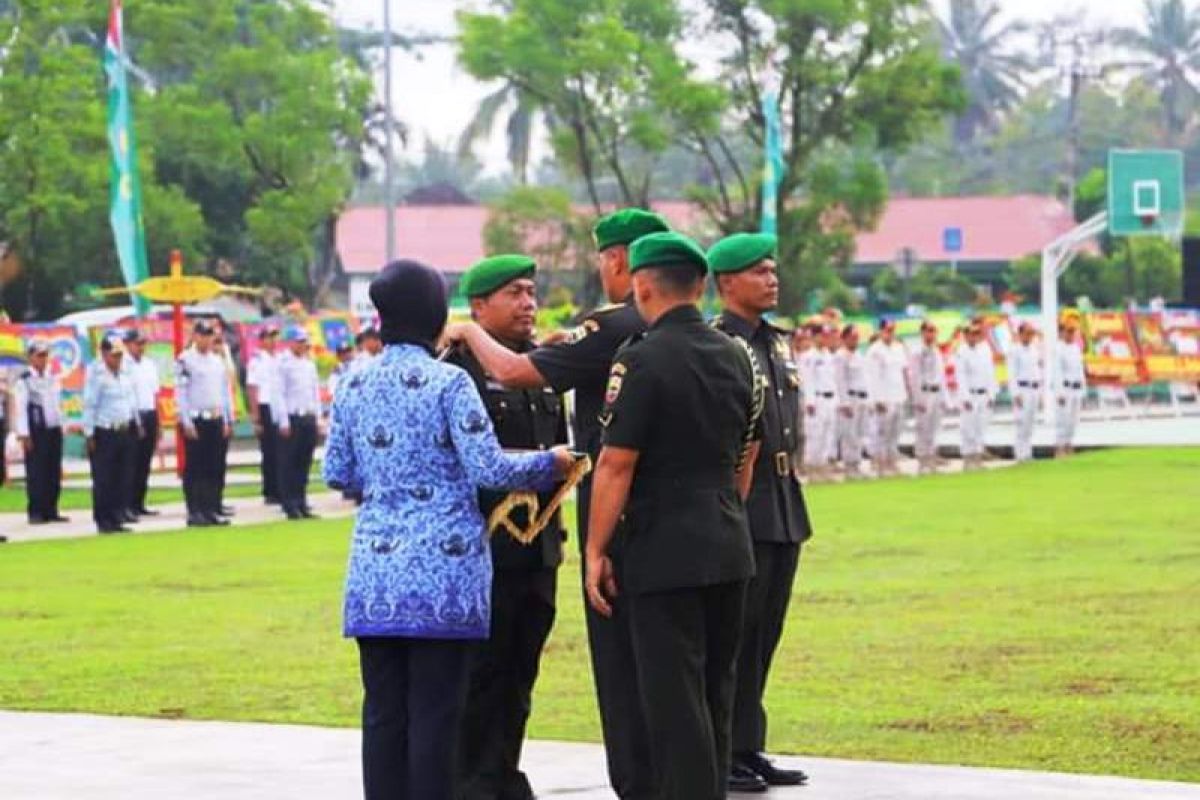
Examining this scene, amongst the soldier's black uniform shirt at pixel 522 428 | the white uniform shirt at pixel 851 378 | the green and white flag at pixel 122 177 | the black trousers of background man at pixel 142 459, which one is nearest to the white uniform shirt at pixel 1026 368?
the white uniform shirt at pixel 851 378

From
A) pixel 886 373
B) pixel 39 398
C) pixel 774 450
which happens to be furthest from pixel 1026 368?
pixel 774 450

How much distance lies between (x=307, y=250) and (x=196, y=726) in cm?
4685

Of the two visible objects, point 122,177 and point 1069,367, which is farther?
point 1069,367

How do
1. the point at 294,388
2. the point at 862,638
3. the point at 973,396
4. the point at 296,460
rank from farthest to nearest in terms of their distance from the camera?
the point at 973,396, the point at 294,388, the point at 296,460, the point at 862,638

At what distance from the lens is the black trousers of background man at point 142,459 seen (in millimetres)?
28484

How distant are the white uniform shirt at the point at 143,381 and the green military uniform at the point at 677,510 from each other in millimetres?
20402

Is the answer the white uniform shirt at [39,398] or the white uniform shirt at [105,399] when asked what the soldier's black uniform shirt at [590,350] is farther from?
the white uniform shirt at [39,398]

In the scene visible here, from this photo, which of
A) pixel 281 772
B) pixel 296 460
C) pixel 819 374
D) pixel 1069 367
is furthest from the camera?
pixel 1069 367

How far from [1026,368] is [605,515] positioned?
100 feet

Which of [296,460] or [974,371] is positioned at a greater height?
[974,371]

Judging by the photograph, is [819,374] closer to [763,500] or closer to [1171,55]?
[763,500]

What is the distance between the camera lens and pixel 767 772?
Answer: 33.5 feet

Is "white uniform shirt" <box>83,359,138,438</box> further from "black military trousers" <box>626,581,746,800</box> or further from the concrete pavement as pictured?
"black military trousers" <box>626,581,746,800</box>

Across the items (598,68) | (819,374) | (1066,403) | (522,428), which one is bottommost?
(1066,403)
